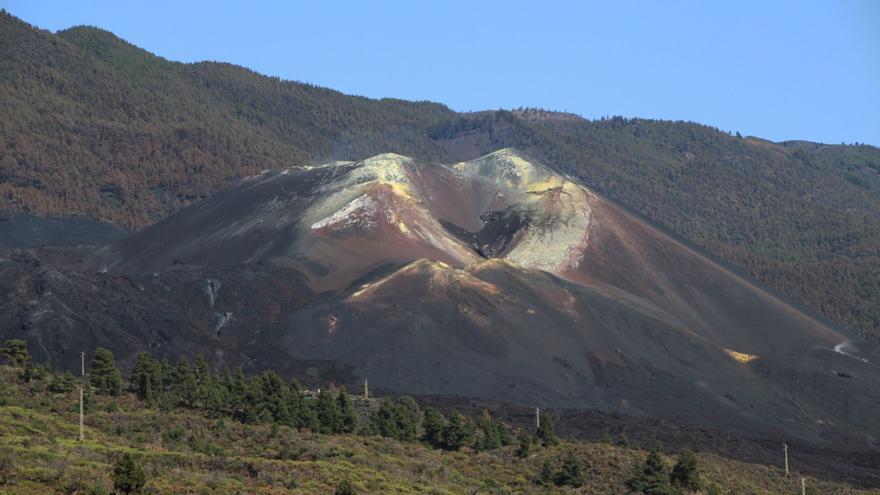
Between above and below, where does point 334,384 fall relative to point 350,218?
below

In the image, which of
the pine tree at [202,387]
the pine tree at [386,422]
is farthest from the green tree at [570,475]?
the pine tree at [202,387]

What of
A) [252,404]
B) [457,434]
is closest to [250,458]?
[252,404]

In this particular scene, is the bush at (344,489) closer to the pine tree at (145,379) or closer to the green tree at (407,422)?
the pine tree at (145,379)

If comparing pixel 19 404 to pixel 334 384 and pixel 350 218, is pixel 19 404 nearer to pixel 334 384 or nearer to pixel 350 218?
pixel 334 384

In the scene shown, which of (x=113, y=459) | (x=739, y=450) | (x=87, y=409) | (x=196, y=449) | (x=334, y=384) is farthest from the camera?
(x=334, y=384)

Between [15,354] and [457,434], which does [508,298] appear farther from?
[15,354]

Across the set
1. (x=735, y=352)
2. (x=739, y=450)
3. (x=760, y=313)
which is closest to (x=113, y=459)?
(x=739, y=450)
